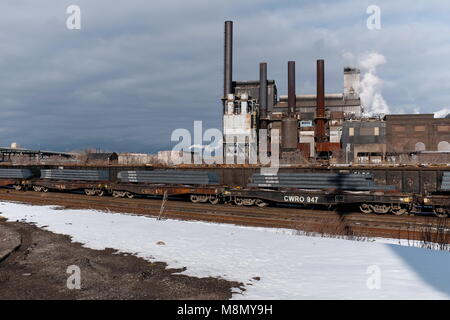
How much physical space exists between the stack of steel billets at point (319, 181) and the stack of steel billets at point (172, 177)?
315cm

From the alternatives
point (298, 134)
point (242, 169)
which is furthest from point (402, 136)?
point (242, 169)

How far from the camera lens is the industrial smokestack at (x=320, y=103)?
181 ft

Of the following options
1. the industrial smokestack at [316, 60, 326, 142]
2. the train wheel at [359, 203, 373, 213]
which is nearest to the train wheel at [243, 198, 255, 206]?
the train wheel at [359, 203, 373, 213]

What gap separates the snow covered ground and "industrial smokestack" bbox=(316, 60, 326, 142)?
48.0m

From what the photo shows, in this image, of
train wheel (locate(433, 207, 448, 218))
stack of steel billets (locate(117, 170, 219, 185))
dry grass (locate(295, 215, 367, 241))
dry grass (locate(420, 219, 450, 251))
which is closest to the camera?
dry grass (locate(420, 219, 450, 251))

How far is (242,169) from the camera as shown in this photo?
23906mm

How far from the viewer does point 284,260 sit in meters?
7.42

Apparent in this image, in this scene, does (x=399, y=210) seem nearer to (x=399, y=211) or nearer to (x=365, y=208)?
(x=399, y=211)

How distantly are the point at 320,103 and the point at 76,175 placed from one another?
42.2m

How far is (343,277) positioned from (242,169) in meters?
17.8

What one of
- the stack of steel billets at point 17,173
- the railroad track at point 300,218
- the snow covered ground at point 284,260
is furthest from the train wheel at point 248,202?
the stack of steel billets at point 17,173

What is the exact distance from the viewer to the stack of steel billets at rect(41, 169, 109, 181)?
85.1 feet

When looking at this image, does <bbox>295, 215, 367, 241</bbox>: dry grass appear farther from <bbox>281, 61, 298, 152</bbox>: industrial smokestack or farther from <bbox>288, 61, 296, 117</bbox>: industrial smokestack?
<bbox>288, 61, 296, 117</bbox>: industrial smokestack

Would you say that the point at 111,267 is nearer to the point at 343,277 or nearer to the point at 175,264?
the point at 175,264
